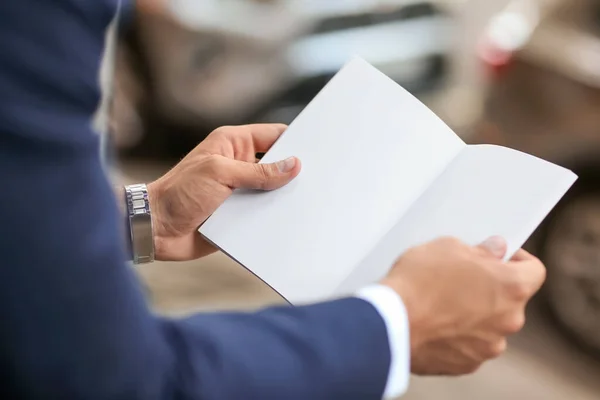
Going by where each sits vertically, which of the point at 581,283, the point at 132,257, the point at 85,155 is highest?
Answer: the point at 85,155

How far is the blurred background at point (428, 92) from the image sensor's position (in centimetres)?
253

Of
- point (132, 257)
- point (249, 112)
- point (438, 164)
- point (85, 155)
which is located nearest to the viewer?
point (85, 155)

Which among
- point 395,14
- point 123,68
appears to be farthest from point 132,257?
point 123,68

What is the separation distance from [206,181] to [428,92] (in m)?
2.58

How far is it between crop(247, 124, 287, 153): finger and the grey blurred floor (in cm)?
107

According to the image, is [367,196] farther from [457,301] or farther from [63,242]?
[63,242]

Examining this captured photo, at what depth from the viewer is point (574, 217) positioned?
8.56 ft

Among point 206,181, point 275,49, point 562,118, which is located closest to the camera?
point 206,181

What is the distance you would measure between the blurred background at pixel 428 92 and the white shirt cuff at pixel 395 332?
173cm

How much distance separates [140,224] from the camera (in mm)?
1229

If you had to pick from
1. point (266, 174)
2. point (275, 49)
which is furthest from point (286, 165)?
point (275, 49)

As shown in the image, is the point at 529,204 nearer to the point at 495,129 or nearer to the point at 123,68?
the point at 495,129

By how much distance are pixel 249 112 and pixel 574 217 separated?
1.46 metres

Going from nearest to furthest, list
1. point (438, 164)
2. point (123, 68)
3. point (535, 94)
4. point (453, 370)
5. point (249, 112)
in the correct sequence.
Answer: point (453, 370), point (438, 164), point (535, 94), point (249, 112), point (123, 68)
